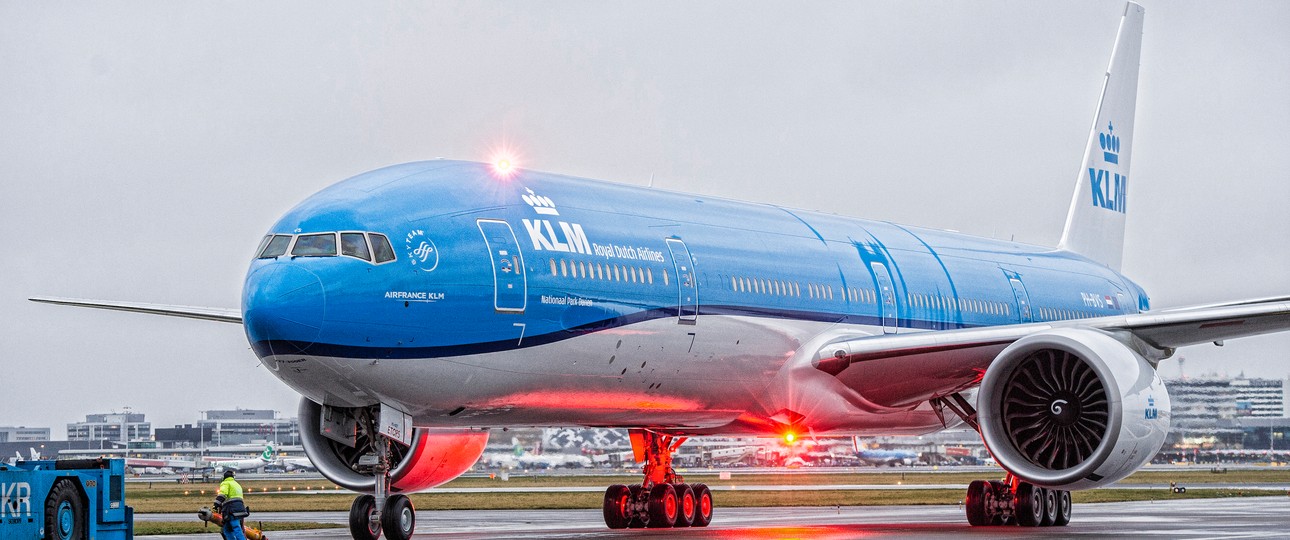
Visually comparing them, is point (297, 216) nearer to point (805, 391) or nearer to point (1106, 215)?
point (805, 391)

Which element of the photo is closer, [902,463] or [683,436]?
[683,436]

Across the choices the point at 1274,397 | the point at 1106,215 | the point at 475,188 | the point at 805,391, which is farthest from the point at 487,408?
the point at 1274,397

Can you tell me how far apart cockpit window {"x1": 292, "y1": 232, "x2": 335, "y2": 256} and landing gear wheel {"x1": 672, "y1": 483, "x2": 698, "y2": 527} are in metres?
8.41

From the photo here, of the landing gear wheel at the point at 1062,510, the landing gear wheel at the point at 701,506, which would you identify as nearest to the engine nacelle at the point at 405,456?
the landing gear wheel at the point at 701,506

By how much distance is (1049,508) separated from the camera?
75.6ft

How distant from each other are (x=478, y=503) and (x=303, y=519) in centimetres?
686

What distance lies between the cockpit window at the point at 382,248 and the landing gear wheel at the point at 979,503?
10917mm

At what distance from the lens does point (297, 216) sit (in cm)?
1531

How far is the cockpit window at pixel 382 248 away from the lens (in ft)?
48.8

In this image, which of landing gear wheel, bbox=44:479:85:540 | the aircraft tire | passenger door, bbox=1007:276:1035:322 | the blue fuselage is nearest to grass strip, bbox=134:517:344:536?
the aircraft tire

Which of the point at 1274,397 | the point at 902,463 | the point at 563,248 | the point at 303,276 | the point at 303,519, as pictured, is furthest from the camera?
the point at 902,463

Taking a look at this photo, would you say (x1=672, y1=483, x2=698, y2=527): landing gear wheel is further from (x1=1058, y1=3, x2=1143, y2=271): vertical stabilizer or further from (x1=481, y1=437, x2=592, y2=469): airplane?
(x1=481, y1=437, x2=592, y2=469): airplane

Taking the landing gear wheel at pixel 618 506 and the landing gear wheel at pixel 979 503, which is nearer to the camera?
the landing gear wheel at pixel 618 506

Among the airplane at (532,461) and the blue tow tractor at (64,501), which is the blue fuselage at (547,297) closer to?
the blue tow tractor at (64,501)
